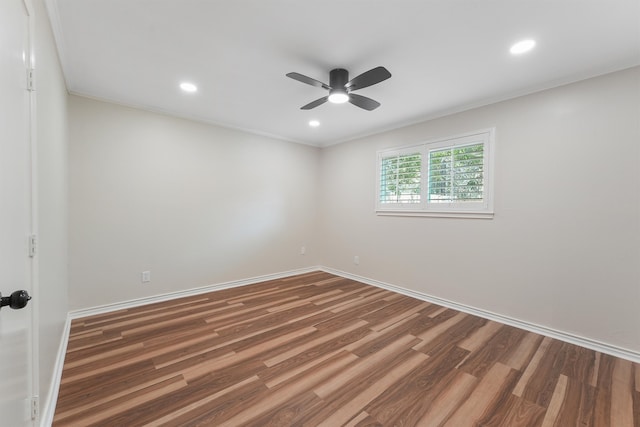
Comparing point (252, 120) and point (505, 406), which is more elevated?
point (252, 120)

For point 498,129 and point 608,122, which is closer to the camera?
point 608,122

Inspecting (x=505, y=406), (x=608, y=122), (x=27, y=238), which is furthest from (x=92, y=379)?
(x=608, y=122)

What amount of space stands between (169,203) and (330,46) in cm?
275

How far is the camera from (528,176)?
2709mm

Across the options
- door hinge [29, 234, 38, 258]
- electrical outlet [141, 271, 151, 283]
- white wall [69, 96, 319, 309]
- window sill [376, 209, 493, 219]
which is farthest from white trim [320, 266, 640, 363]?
door hinge [29, 234, 38, 258]

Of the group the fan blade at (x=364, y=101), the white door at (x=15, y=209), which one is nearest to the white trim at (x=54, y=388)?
the white door at (x=15, y=209)

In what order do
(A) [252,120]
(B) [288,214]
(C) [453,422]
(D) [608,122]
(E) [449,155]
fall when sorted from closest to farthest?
(C) [453,422], (D) [608,122], (E) [449,155], (A) [252,120], (B) [288,214]

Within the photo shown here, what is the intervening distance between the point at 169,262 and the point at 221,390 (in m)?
2.19

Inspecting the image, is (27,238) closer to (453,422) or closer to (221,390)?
(221,390)

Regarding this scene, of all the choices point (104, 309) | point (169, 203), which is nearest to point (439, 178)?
point (169, 203)

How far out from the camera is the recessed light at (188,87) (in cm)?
264

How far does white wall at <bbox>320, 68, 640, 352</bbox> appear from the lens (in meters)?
2.21

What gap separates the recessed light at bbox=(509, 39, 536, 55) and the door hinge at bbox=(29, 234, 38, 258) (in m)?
3.25

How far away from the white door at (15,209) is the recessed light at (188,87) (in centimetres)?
151
